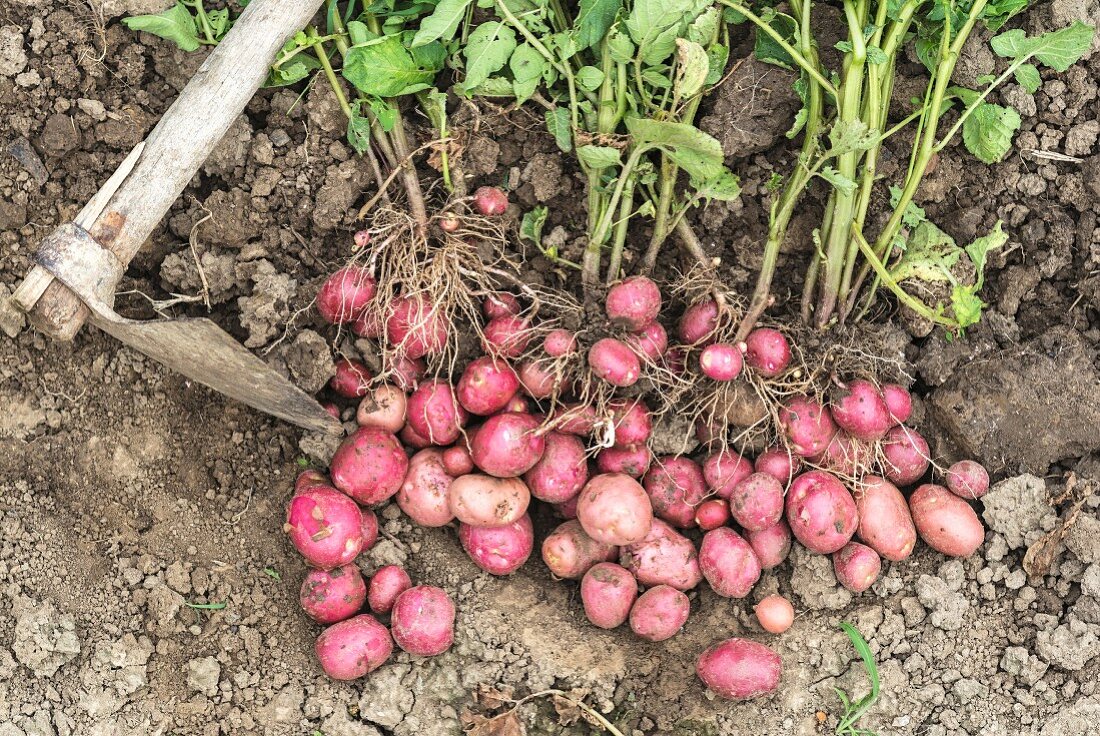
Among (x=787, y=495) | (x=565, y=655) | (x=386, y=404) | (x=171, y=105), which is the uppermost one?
(x=171, y=105)

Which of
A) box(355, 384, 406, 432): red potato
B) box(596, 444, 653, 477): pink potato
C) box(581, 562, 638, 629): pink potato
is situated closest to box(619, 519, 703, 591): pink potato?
box(581, 562, 638, 629): pink potato

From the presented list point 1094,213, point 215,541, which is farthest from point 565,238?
point 1094,213

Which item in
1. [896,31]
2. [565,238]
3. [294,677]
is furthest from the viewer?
[565,238]

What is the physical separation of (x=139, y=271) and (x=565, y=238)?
43.5 inches

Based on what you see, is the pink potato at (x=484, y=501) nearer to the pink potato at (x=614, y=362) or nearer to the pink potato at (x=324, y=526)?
the pink potato at (x=324, y=526)

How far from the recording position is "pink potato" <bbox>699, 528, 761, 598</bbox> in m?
2.36

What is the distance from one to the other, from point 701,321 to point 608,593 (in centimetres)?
72

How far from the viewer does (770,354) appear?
2.39 metres

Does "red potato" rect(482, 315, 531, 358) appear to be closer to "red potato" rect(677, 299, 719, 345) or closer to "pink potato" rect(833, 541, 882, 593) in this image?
"red potato" rect(677, 299, 719, 345)

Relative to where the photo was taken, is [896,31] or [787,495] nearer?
[896,31]

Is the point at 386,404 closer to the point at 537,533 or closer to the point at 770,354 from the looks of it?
the point at 537,533

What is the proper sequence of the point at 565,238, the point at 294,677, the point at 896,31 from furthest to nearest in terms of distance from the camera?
the point at 565,238
the point at 294,677
the point at 896,31

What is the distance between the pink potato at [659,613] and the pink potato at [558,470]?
0.33m

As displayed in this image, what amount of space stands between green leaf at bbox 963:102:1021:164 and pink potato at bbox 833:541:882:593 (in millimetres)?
1014
